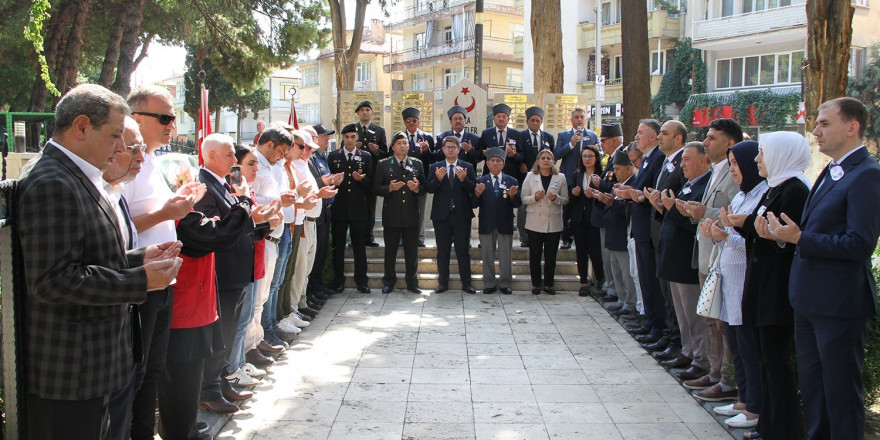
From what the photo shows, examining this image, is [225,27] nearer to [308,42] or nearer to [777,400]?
[308,42]

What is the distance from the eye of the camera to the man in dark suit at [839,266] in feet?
12.2

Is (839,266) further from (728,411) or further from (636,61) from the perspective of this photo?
(636,61)

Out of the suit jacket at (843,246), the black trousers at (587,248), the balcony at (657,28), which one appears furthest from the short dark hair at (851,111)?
the balcony at (657,28)

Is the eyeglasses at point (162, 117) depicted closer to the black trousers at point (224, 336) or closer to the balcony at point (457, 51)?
the black trousers at point (224, 336)

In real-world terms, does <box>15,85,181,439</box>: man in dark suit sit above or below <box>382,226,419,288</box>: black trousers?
above

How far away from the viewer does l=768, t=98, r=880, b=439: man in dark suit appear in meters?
3.72

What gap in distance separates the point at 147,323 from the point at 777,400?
12.2ft

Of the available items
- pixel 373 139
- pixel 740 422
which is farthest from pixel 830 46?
pixel 373 139

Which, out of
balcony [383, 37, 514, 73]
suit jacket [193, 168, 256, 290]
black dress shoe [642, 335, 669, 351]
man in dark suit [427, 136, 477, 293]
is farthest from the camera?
balcony [383, 37, 514, 73]

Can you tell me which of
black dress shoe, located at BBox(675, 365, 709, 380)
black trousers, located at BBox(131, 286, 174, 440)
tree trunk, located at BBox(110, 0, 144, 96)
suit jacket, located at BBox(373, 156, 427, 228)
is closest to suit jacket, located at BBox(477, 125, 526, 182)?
suit jacket, located at BBox(373, 156, 427, 228)

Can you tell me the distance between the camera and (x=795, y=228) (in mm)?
3809

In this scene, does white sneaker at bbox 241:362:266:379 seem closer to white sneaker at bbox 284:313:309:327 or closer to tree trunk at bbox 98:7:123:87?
white sneaker at bbox 284:313:309:327

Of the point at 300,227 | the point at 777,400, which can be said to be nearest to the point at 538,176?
the point at 300,227

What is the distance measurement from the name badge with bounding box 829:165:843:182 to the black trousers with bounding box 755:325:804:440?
1.00m
